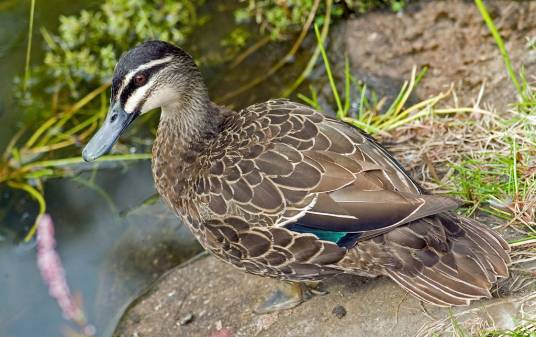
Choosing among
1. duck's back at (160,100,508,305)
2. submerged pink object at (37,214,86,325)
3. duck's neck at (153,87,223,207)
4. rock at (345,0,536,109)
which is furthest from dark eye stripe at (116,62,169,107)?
rock at (345,0,536,109)

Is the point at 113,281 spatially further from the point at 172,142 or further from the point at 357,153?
the point at 357,153

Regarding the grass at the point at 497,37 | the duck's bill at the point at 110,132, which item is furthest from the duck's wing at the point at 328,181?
the grass at the point at 497,37

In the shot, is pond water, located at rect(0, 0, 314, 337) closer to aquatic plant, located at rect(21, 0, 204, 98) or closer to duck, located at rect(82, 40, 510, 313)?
aquatic plant, located at rect(21, 0, 204, 98)

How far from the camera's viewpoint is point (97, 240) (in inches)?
201

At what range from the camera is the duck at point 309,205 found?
342 centimetres

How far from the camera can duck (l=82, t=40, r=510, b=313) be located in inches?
135

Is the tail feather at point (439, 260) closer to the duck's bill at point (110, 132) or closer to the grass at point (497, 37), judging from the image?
the grass at point (497, 37)

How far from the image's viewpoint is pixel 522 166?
4.04m

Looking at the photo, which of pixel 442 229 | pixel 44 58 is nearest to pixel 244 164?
pixel 442 229

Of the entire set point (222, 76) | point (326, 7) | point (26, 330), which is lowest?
point (26, 330)

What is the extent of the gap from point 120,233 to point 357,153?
214 cm

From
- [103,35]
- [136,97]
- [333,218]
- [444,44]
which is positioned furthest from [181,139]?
[103,35]

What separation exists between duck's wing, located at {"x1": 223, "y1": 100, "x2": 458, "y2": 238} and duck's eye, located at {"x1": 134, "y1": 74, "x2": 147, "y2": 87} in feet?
2.05

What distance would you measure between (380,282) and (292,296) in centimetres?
52
